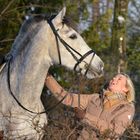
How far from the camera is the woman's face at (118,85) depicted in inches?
229

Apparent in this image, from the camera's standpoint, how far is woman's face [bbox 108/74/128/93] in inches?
229

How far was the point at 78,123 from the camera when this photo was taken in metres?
5.11

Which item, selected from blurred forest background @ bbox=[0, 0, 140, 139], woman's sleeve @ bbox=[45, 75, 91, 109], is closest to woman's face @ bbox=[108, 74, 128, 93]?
woman's sleeve @ bbox=[45, 75, 91, 109]

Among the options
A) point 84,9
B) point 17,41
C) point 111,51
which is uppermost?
point 17,41

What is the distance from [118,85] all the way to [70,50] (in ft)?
1.87

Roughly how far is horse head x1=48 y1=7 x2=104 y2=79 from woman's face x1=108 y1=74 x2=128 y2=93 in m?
0.25

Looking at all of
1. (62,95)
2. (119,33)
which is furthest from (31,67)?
(119,33)

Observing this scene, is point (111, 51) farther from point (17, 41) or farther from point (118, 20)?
point (17, 41)

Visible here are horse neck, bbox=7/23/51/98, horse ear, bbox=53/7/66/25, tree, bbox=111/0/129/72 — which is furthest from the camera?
tree, bbox=111/0/129/72

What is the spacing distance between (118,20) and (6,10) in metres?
2.35

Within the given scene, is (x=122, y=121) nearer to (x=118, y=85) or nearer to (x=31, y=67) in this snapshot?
(x=118, y=85)

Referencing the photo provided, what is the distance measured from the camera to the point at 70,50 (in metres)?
5.93

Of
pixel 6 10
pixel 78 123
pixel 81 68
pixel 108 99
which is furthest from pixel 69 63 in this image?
pixel 6 10

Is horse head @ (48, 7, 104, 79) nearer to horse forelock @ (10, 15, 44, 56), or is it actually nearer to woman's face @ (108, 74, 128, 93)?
horse forelock @ (10, 15, 44, 56)
